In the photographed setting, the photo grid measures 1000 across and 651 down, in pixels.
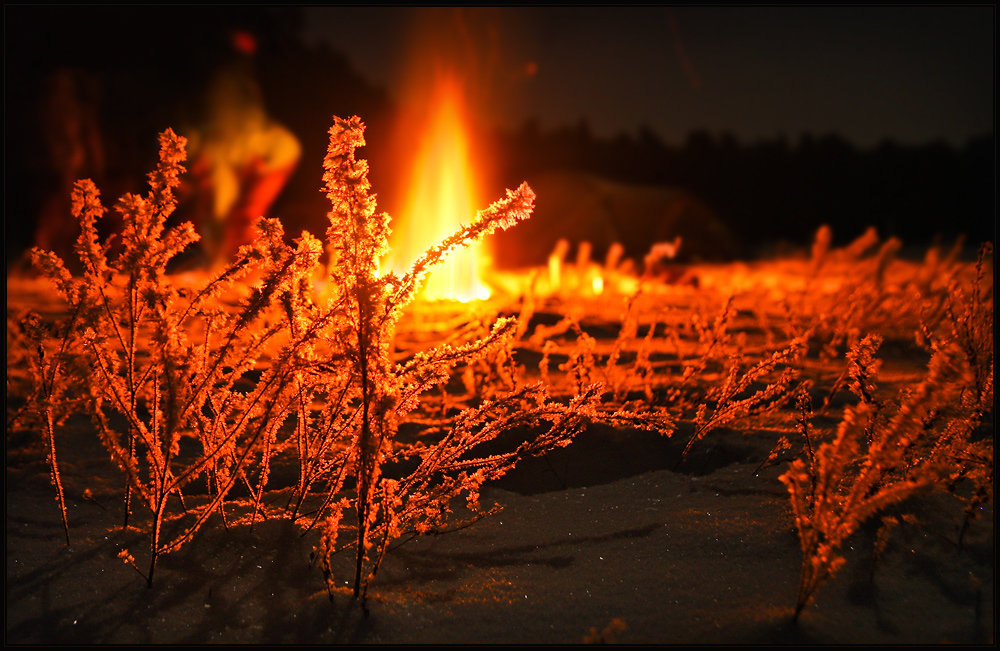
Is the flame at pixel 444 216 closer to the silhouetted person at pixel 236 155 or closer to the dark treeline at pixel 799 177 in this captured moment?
the silhouetted person at pixel 236 155

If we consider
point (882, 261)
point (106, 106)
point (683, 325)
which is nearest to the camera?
point (882, 261)

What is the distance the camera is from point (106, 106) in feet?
35.8

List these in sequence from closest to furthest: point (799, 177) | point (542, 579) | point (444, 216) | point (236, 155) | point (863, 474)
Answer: point (863, 474), point (542, 579), point (444, 216), point (236, 155), point (799, 177)

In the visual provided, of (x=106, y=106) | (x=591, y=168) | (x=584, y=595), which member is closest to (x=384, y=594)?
(x=584, y=595)

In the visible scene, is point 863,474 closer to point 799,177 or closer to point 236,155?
point 236,155

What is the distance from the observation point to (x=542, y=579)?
4.75 ft

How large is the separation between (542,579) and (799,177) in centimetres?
1769

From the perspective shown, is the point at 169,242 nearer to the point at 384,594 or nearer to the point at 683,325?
the point at 384,594

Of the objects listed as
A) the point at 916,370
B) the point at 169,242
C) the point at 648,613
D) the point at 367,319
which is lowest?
the point at 648,613

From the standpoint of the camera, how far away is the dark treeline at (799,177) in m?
Result: 15.5

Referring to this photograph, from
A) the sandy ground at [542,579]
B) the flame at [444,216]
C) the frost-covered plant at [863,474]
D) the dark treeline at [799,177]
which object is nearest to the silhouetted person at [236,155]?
the flame at [444,216]

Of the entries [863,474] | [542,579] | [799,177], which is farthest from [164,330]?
[799,177]

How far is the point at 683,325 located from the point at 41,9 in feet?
41.5

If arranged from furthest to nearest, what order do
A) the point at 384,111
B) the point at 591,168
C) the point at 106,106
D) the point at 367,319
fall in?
the point at 591,168, the point at 384,111, the point at 106,106, the point at 367,319
